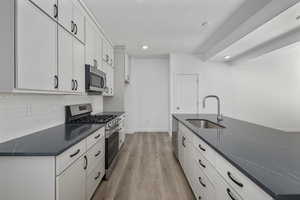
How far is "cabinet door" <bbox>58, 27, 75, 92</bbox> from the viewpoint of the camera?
78.9 inches

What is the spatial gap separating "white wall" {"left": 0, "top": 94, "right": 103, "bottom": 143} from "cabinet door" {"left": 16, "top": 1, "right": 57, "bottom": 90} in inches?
13.6

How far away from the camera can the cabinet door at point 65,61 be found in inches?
78.9

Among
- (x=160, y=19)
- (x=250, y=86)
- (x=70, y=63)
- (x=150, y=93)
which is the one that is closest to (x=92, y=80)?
(x=70, y=63)

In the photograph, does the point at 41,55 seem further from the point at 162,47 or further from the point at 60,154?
the point at 162,47

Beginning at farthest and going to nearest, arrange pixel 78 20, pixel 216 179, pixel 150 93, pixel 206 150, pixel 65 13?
pixel 150 93
pixel 78 20
pixel 65 13
pixel 206 150
pixel 216 179

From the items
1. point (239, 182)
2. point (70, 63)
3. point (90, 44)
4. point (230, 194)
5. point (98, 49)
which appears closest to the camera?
point (239, 182)

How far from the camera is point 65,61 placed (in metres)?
2.14

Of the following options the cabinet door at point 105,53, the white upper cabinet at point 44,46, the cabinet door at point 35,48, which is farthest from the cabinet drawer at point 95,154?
the cabinet door at point 105,53

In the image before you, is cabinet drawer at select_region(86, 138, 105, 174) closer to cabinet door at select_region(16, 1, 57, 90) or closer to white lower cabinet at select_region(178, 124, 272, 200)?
cabinet door at select_region(16, 1, 57, 90)

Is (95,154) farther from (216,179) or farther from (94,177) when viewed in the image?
(216,179)

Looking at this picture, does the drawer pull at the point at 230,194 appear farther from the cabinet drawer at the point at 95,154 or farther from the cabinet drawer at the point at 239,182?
the cabinet drawer at the point at 95,154

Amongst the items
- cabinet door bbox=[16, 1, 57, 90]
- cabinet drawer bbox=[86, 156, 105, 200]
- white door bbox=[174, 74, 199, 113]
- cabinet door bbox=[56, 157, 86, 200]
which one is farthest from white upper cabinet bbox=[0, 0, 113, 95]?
white door bbox=[174, 74, 199, 113]

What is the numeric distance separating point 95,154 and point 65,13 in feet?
5.65

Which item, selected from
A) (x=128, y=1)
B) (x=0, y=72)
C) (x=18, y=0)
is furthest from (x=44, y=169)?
(x=128, y=1)
